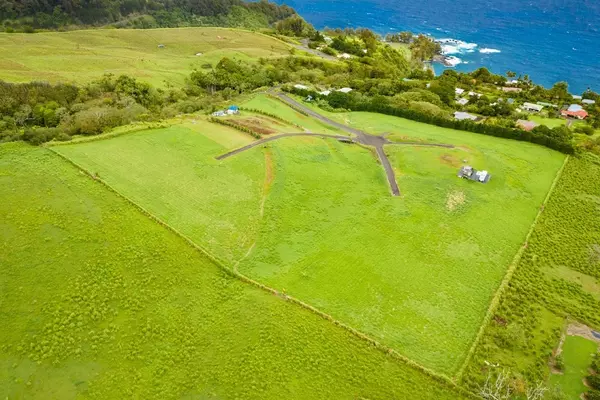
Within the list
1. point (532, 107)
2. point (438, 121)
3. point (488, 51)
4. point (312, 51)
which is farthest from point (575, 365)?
point (488, 51)

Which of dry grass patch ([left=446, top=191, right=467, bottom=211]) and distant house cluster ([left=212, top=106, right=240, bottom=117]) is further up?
distant house cluster ([left=212, top=106, right=240, bottom=117])

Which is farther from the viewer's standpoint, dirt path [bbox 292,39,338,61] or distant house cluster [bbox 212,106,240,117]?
dirt path [bbox 292,39,338,61]

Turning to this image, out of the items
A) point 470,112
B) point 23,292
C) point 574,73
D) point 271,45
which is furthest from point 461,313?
point 574,73

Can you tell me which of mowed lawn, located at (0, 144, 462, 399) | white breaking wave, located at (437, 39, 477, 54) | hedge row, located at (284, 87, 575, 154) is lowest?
mowed lawn, located at (0, 144, 462, 399)

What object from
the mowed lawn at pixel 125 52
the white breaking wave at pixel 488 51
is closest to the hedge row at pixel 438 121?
the mowed lawn at pixel 125 52

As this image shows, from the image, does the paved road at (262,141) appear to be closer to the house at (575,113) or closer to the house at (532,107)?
the house at (532,107)

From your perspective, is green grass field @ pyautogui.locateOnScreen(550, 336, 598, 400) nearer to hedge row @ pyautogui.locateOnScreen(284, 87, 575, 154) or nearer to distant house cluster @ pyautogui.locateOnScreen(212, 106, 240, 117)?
hedge row @ pyautogui.locateOnScreen(284, 87, 575, 154)

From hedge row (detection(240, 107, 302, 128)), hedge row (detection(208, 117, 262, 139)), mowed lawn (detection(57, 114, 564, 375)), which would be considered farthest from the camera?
hedge row (detection(240, 107, 302, 128))

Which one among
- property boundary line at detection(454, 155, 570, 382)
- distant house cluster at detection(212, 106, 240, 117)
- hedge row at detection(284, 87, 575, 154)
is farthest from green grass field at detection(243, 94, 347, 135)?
property boundary line at detection(454, 155, 570, 382)
